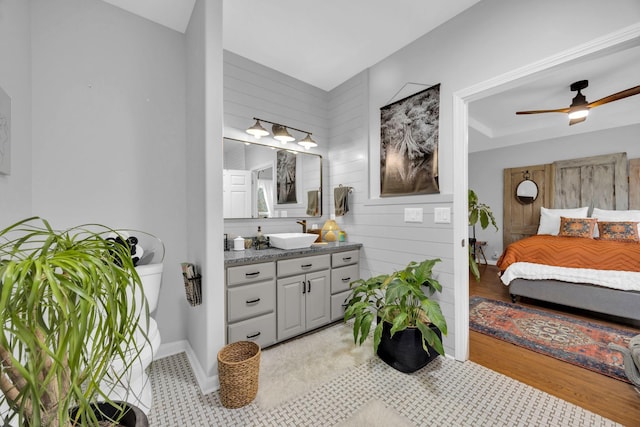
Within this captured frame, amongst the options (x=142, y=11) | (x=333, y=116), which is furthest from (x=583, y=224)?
(x=142, y=11)

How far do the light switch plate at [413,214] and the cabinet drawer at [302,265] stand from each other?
859 millimetres

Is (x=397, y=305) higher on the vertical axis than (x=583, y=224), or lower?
lower

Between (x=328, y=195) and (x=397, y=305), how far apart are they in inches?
64.8

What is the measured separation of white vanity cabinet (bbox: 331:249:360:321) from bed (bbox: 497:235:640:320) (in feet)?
7.19

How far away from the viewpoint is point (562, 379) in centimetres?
186

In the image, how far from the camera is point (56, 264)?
1.89 feet

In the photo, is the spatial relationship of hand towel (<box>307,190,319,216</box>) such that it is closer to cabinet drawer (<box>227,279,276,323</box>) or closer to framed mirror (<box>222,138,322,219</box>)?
framed mirror (<box>222,138,322,219</box>)

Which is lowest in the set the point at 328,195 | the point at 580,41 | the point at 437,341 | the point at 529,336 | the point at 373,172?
the point at 529,336

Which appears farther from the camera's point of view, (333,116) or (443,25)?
(333,116)

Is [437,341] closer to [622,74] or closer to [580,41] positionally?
[580,41]

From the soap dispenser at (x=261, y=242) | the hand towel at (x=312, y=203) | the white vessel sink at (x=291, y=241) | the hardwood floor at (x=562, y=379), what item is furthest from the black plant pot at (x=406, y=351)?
the hand towel at (x=312, y=203)

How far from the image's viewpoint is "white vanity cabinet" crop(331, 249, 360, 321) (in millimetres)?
2633

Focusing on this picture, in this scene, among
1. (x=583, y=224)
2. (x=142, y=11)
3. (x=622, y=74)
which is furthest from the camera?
(x=583, y=224)

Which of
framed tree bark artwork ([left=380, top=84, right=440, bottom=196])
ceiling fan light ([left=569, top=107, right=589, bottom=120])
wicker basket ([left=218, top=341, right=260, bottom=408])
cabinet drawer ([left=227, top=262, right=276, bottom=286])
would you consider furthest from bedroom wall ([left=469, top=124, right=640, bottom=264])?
wicker basket ([left=218, top=341, right=260, bottom=408])
